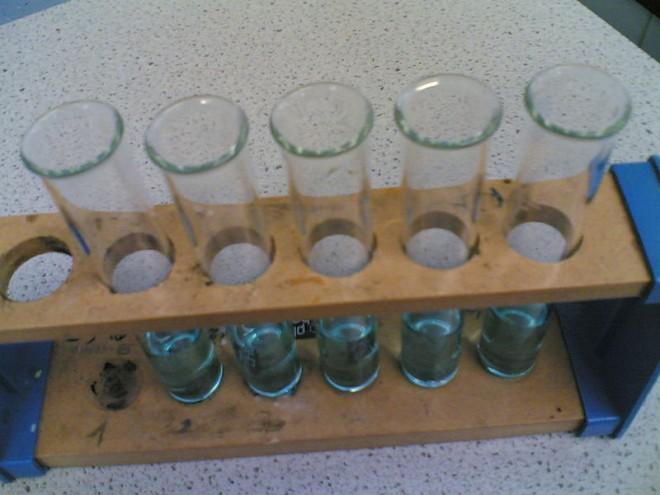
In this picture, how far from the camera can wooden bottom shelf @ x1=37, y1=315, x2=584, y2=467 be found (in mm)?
518

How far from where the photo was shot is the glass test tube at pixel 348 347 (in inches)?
20.1

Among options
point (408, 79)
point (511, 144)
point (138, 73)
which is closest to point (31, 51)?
point (138, 73)

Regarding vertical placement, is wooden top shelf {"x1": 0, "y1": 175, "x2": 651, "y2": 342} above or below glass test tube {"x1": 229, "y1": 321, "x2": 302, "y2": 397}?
above

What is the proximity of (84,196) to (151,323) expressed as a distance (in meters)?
0.09

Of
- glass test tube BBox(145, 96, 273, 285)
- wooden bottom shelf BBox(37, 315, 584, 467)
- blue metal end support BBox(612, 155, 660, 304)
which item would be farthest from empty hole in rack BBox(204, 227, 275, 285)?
Answer: blue metal end support BBox(612, 155, 660, 304)

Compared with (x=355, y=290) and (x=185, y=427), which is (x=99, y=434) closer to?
(x=185, y=427)

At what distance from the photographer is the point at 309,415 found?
53 cm

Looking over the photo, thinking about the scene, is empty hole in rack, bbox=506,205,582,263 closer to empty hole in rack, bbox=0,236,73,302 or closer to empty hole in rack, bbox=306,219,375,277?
empty hole in rack, bbox=306,219,375,277

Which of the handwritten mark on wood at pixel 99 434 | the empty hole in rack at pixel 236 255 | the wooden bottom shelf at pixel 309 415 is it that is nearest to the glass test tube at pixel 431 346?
the wooden bottom shelf at pixel 309 415

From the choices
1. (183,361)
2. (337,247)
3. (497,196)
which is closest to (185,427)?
(183,361)

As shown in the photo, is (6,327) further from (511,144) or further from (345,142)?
(511,144)

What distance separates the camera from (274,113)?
0.40 metres

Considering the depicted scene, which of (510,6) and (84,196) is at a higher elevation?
(84,196)

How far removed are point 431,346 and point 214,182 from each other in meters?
0.21
